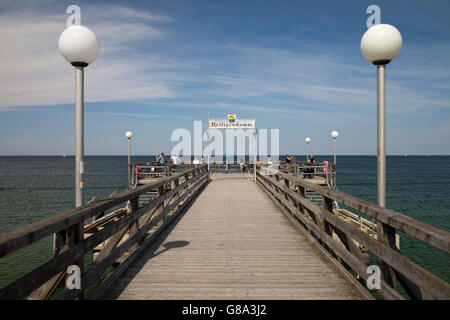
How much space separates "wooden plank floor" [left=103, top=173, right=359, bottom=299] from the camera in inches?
148

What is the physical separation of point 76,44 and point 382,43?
3.85 meters

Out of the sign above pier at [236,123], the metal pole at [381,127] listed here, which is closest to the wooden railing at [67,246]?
the metal pole at [381,127]

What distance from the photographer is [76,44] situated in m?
4.01

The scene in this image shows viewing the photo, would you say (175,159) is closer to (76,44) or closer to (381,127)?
(76,44)

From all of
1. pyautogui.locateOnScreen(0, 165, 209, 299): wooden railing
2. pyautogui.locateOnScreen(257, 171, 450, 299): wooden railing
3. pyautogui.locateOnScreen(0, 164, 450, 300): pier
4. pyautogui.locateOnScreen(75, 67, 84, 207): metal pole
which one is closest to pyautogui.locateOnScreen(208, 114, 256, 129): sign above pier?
pyautogui.locateOnScreen(0, 164, 450, 300): pier

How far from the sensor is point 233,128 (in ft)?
62.0

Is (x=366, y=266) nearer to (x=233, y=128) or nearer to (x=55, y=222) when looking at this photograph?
(x=55, y=222)

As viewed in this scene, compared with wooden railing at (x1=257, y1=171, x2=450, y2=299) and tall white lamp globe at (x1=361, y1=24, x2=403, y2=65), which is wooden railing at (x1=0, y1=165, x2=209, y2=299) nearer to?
wooden railing at (x1=257, y1=171, x2=450, y2=299)

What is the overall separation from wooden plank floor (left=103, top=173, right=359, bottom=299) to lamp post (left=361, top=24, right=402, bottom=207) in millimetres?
1809

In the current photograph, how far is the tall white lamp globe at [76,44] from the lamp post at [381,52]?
11.6ft

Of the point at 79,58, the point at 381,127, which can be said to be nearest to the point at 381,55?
the point at 381,127

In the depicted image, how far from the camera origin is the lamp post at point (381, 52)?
12.9 ft
